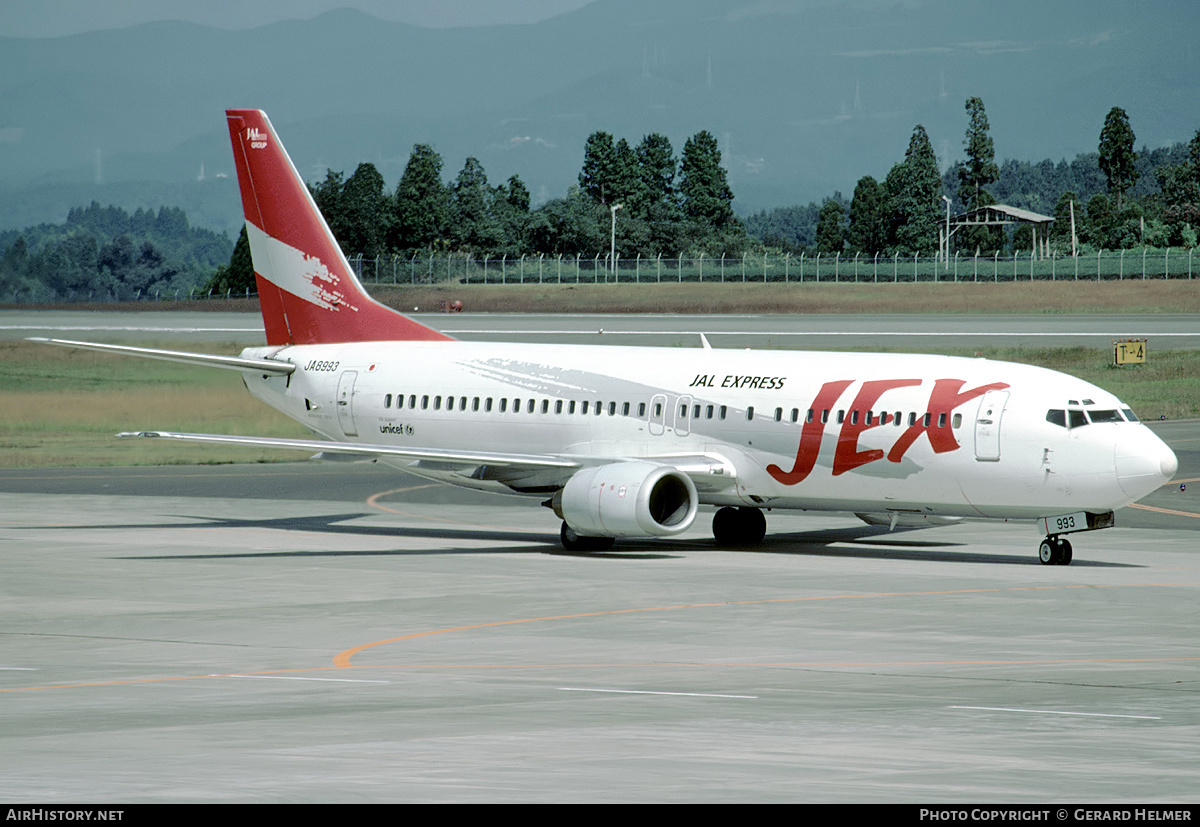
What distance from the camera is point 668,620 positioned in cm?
2650

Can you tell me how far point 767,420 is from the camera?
35.9 meters

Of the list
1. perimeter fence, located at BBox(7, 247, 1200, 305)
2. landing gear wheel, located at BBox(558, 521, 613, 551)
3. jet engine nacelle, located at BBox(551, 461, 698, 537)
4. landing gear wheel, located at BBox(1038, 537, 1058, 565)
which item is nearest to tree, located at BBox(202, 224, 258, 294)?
perimeter fence, located at BBox(7, 247, 1200, 305)

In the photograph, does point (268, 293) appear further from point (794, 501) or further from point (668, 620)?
point (668, 620)

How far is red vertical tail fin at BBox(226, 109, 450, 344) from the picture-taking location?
143ft

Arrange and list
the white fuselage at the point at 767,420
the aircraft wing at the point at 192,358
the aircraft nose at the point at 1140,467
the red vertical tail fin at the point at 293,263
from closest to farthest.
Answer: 1. the aircraft nose at the point at 1140,467
2. the white fuselage at the point at 767,420
3. the aircraft wing at the point at 192,358
4. the red vertical tail fin at the point at 293,263

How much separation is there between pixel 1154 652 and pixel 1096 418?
10.9 metres

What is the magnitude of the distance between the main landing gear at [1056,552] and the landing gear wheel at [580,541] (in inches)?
357

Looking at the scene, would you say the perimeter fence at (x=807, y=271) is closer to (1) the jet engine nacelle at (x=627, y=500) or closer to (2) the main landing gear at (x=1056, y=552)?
(1) the jet engine nacelle at (x=627, y=500)

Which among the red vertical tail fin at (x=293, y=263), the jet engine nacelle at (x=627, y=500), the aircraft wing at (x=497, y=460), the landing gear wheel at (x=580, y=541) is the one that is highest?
the red vertical tail fin at (x=293, y=263)

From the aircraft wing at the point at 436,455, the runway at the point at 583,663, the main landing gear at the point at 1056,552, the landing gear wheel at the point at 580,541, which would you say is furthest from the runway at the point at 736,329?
the main landing gear at the point at 1056,552

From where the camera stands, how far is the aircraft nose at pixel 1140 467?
3231 centimetres

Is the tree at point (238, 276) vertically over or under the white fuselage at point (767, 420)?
over

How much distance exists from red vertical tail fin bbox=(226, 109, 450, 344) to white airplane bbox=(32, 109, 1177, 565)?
5 cm

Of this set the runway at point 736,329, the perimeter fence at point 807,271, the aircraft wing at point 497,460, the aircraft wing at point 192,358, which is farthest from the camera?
the perimeter fence at point 807,271
